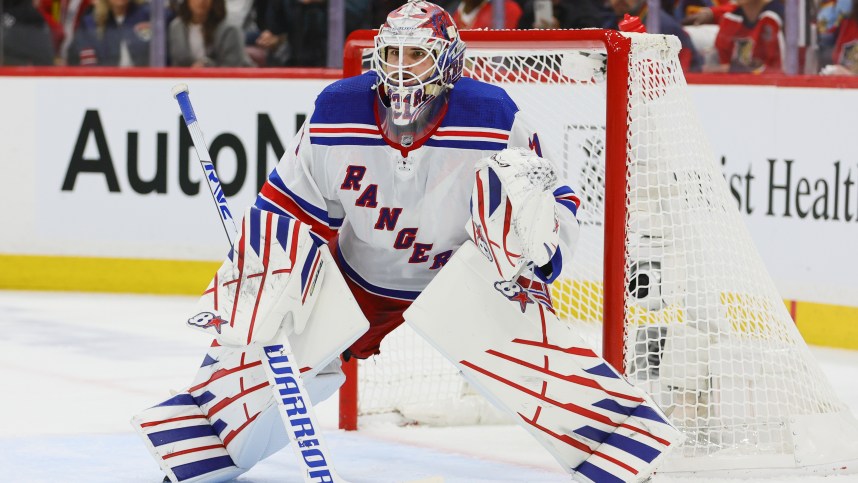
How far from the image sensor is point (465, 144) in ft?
9.08

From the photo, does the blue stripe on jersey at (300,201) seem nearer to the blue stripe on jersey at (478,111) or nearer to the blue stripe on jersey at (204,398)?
the blue stripe on jersey at (478,111)

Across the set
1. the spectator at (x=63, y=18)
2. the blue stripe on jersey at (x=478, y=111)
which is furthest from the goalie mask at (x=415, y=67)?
the spectator at (x=63, y=18)

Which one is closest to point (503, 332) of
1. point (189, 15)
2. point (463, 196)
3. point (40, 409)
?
point (463, 196)

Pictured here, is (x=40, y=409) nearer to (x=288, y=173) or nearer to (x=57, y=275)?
(x=288, y=173)

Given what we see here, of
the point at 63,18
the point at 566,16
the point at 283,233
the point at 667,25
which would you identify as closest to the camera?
the point at 283,233

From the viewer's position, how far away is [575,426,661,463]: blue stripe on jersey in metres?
2.62

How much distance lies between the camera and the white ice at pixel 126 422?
10.3ft

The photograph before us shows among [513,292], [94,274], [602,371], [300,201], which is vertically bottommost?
[94,274]

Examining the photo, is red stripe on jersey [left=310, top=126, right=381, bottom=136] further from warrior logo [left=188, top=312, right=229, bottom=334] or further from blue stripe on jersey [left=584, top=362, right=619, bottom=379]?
blue stripe on jersey [left=584, top=362, right=619, bottom=379]

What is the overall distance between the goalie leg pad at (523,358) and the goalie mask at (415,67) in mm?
262

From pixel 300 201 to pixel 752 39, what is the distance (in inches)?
114

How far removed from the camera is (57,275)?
239 inches

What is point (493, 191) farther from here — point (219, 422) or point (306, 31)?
point (306, 31)

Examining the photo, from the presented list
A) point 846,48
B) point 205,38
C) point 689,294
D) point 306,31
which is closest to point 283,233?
point 689,294
